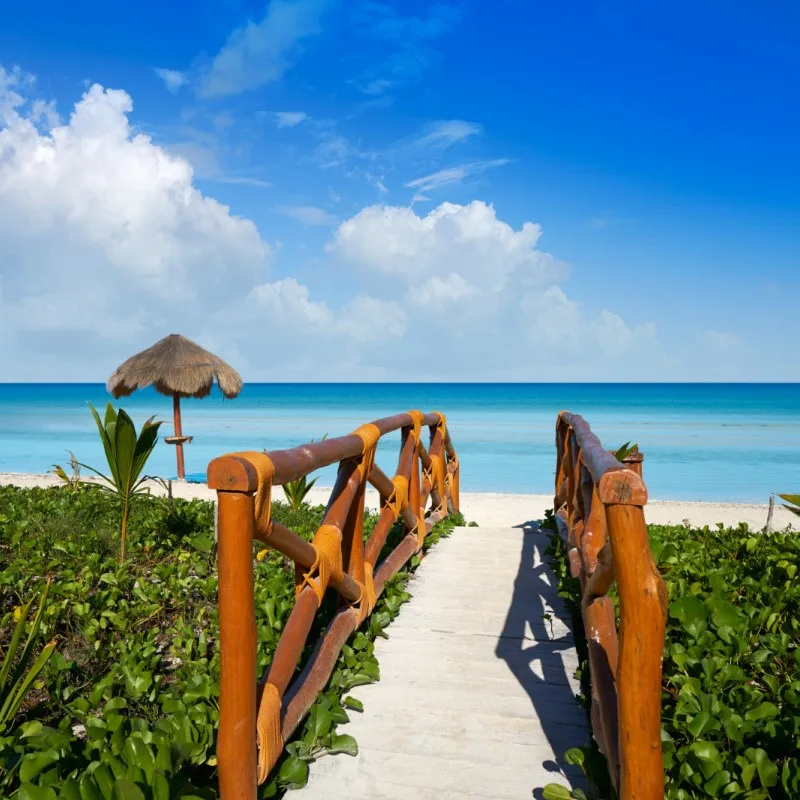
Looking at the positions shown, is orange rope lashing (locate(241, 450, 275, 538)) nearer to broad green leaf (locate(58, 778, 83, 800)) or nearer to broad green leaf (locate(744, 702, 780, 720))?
broad green leaf (locate(58, 778, 83, 800))

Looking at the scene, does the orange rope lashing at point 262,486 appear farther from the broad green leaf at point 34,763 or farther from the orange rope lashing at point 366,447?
the orange rope lashing at point 366,447

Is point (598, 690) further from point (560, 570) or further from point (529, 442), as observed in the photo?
point (529, 442)

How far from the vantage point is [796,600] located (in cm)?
319

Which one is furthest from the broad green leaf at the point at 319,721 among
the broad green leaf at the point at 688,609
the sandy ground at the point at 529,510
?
the sandy ground at the point at 529,510

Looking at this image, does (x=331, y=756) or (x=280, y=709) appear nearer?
(x=280, y=709)

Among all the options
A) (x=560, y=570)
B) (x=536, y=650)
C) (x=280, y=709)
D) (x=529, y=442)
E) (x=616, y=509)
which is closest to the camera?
(x=616, y=509)

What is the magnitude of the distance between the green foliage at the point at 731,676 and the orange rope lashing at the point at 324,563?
1225mm

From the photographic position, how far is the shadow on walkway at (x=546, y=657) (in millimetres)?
2332

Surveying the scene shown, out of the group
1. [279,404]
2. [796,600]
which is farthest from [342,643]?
[279,404]

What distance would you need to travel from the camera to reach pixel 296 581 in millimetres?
2355

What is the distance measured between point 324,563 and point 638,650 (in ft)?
3.83

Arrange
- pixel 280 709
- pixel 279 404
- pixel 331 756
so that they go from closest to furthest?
pixel 280 709
pixel 331 756
pixel 279 404

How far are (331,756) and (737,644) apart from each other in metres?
1.69

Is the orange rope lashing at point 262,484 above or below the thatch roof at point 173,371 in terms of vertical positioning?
below
